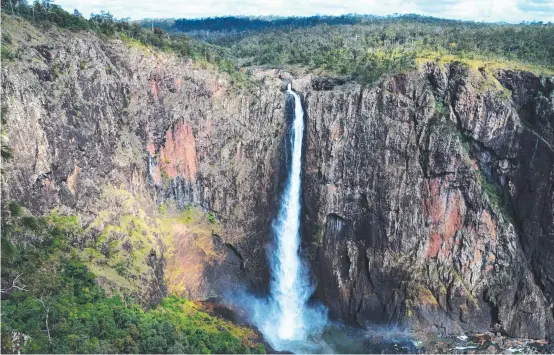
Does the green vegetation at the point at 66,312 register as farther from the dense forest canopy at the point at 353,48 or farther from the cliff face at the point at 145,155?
the dense forest canopy at the point at 353,48

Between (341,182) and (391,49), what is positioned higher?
(391,49)

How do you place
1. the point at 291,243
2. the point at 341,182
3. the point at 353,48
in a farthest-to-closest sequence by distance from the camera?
1. the point at 353,48
2. the point at 291,243
3. the point at 341,182

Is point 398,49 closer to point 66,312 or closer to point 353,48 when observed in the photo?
point 353,48

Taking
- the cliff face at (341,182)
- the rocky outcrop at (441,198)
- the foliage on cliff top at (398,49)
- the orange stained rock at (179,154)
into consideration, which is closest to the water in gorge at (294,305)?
the cliff face at (341,182)

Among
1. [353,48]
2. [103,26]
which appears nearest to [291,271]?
[353,48]

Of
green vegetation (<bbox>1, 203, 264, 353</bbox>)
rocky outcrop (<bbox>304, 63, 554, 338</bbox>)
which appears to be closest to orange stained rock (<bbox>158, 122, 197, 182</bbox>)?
green vegetation (<bbox>1, 203, 264, 353</bbox>)

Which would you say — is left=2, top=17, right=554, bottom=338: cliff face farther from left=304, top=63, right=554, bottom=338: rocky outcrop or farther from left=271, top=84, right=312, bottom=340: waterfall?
left=271, top=84, right=312, bottom=340: waterfall

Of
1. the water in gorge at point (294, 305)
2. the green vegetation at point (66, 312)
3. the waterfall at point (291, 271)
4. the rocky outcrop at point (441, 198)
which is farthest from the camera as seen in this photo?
the waterfall at point (291, 271)
